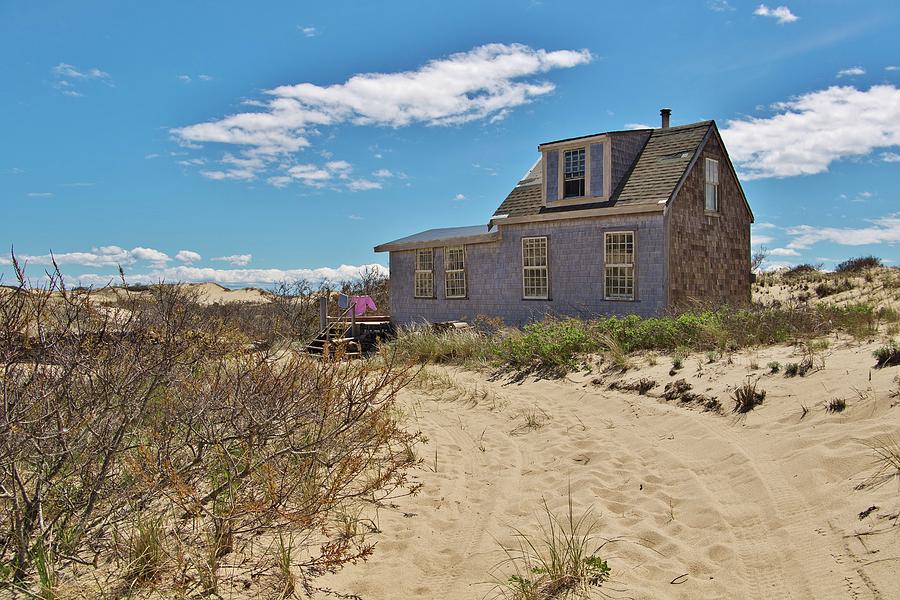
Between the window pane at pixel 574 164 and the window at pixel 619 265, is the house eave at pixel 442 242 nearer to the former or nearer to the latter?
the window pane at pixel 574 164

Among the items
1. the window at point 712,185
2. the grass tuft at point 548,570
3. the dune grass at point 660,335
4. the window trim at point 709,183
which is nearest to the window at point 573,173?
the window trim at point 709,183

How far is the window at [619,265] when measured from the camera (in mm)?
15711

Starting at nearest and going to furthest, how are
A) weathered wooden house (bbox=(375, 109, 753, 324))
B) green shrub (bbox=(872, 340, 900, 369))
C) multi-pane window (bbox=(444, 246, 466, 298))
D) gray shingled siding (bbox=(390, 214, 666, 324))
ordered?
green shrub (bbox=(872, 340, 900, 369))
gray shingled siding (bbox=(390, 214, 666, 324))
weathered wooden house (bbox=(375, 109, 753, 324))
multi-pane window (bbox=(444, 246, 466, 298))

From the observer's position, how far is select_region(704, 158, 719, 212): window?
17.1 meters

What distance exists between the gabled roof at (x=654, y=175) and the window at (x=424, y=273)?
2.88m

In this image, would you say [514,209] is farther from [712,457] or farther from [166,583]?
[166,583]

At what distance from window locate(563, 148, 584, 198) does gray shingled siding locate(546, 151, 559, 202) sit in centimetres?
22

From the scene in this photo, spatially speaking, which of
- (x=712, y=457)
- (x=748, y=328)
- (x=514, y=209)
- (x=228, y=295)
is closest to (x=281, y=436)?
(x=712, y=457)

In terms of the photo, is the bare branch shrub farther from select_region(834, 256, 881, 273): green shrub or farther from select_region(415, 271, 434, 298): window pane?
select_region(834, 256, 881, 273): green shrub

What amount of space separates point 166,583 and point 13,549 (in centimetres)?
92

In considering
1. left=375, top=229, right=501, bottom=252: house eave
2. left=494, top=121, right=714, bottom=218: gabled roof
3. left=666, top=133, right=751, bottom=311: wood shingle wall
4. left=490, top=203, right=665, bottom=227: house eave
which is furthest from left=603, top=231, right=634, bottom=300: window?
left=375, top=229, right=501, bottom=252: house eave

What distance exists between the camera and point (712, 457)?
672cm

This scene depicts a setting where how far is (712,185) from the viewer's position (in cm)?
1736

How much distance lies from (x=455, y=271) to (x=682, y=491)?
1392 cm
